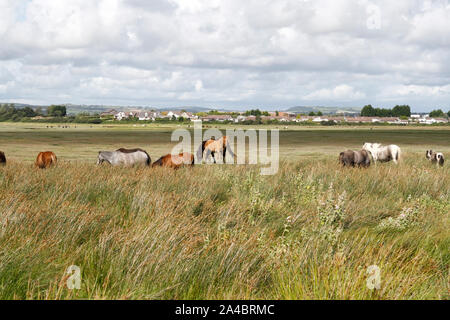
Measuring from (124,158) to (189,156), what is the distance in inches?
101

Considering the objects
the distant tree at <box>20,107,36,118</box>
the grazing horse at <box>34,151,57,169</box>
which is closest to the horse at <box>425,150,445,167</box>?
the grazing horse at <box>34,151,57,169</box>

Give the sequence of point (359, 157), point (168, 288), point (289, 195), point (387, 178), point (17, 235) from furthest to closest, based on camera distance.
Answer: point (359, 157)
point (387, 178)
point (289, 195)
point (17, 235)
point (168, 288)

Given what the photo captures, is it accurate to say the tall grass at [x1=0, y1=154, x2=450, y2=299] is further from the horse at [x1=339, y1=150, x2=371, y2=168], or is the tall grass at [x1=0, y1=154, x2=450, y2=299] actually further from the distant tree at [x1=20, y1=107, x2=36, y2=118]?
the distant tree at [x1=20, y1=107, x2=36, y2=118]

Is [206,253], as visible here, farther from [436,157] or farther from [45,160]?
[436,157]

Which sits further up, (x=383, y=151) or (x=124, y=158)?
(x=124, y=158)

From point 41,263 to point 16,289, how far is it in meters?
0.47

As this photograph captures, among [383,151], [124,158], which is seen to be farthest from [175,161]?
[383,151]

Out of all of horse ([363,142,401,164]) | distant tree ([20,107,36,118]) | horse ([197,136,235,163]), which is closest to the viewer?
horse ([197,136,235,163])

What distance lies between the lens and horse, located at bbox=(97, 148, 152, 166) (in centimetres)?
1538

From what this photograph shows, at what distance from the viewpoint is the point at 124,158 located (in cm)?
1552

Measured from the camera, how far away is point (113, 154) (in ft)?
51.1
